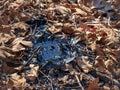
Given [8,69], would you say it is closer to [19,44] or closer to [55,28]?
[19,44]

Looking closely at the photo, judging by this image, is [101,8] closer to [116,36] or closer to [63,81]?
[116,36]

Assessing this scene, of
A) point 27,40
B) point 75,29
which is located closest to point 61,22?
point 75,29

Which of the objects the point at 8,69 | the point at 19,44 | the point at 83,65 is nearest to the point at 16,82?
the point at 8,69

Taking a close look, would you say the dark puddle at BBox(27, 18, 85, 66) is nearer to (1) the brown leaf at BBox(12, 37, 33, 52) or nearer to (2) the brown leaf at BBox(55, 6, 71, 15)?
(1) the brown leaf at BBox(12, 37, 33, 52)

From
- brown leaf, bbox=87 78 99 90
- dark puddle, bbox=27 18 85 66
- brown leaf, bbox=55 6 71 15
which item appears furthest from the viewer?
brown leaf, bbox=55 6 71 15

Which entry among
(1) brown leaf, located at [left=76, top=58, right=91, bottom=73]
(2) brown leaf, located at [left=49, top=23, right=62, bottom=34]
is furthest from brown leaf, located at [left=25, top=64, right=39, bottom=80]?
(2) brown leaf, located at [left=49, top=23, right=62, bottom=34]

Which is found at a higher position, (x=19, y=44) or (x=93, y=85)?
(x=19, y=44)

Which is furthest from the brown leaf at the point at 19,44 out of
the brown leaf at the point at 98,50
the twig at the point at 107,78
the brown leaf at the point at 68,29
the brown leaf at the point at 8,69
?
the twig at the point at 107,78

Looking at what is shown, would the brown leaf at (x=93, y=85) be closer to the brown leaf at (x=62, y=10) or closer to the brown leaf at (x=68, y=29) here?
the brown leaf at (x=68, y=29)
